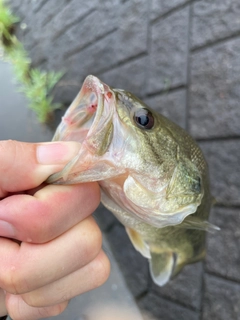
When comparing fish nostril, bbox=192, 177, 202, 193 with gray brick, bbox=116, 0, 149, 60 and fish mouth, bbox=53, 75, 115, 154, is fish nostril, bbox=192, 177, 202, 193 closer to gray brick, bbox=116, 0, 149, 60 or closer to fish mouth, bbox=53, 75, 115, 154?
fish mouth, bbox=53, 75, 115, 154

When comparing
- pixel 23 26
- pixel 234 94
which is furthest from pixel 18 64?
pixel 234 94

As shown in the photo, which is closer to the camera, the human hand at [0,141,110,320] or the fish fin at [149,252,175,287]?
the human hand at [0,141,110,320]

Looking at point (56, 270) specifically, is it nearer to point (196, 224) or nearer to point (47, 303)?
point (47, 303)

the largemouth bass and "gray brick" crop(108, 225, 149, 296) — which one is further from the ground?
the largemouth bass

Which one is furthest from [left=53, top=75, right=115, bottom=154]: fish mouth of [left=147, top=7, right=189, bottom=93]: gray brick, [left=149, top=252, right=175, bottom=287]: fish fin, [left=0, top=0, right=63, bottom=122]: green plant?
[left=0, top=0, right=63, bottom=122]: green plant

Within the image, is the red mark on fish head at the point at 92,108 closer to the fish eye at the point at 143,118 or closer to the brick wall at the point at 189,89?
the fish eye at the point at 143,118

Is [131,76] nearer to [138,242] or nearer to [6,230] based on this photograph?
[138,242]

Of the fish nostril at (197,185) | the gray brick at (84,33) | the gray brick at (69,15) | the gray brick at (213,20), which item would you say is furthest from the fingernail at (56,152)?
the gray brick at (69,15)
